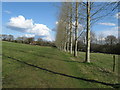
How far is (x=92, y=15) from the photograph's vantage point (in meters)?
12.5

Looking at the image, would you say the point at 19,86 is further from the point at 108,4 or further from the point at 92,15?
the point at 92,15

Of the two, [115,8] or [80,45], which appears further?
[80,45]

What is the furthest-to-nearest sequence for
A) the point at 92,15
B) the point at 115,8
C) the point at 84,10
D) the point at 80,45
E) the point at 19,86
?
1. the point at 80,45
2. the point at 84,10
3. the point at 92,15
4. the point at 115,8
5. the point at 19,86

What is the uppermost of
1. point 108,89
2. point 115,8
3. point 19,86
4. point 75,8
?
point 75,8

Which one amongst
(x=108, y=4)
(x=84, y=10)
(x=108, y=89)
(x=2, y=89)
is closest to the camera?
(x=2, y=89)

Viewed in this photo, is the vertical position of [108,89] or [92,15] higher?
[92,15]

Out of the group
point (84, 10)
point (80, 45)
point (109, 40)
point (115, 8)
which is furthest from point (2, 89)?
point (109, 40)

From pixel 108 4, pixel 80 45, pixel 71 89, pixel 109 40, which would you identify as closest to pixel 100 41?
pixel 109 40

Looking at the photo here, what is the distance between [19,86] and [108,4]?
968 centimetres

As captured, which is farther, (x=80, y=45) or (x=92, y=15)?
(x=80, y=45)

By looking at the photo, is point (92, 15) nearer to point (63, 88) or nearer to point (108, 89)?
point (108, 89)

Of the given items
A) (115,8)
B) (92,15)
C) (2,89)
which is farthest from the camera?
(92,15)

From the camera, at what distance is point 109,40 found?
281 feet

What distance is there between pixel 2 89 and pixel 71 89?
2.60 metres
